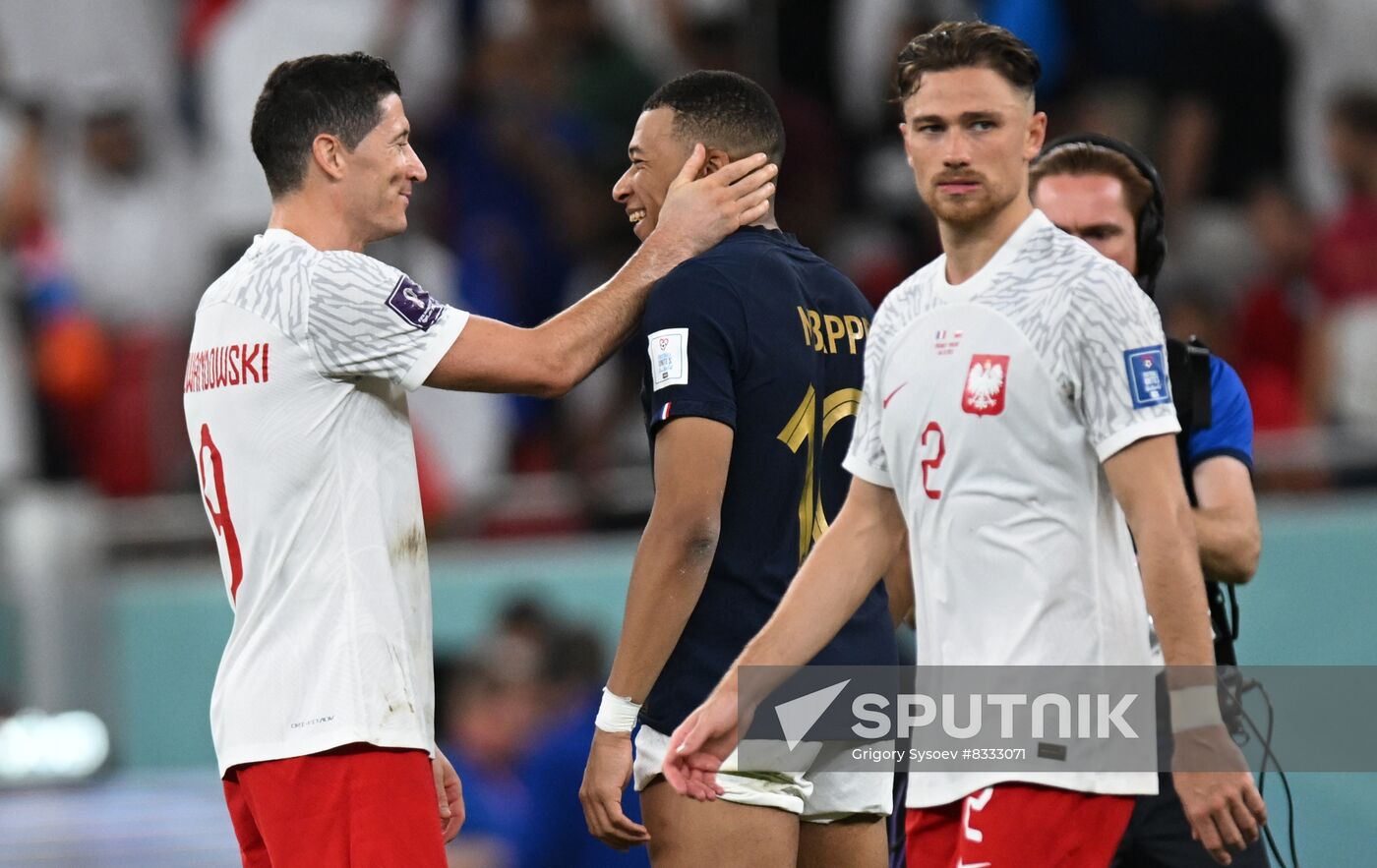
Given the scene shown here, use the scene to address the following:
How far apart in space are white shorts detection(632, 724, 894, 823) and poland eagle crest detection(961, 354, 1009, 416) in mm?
985

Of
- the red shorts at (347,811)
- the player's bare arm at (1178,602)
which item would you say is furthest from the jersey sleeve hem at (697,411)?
the player's bare arm at (1178,602)

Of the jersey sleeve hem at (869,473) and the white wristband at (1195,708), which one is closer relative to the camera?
the white wristband at (1195,708)

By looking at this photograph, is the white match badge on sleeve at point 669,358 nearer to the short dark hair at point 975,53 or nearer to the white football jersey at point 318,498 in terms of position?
the white football jersey at point 318,498

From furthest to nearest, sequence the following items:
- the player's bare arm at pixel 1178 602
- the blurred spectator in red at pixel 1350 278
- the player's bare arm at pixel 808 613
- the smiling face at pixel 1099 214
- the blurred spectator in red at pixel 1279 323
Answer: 1. the blurred spectator in red at pixel 1279 323
2. the blurred spectator in red at pixel 1350 278
3. the smiling face at pixel 1099 214
4. the player's bare arm at pixel 808 613
5. the player's bare arm at pixel 1178 602

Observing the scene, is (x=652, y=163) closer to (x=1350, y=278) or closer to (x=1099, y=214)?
(x=1099, y=214)

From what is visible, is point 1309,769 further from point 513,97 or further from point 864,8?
point 513,97

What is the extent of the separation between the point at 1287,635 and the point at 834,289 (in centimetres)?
360

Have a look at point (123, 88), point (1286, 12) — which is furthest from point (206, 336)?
point (123, 88)

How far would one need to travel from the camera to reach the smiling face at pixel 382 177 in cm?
430

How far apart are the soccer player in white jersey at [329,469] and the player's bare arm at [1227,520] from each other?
1257 millimetres

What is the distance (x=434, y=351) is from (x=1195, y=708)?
1698 millimetres

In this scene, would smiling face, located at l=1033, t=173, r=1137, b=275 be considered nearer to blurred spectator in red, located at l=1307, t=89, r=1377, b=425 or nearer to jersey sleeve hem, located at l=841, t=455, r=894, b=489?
jersey sleeve hem, located at l=841, t=455, r=894, b=489

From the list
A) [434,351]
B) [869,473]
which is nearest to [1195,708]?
[869,473]

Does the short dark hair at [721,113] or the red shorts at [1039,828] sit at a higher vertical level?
the short dark hair at [721,113]
